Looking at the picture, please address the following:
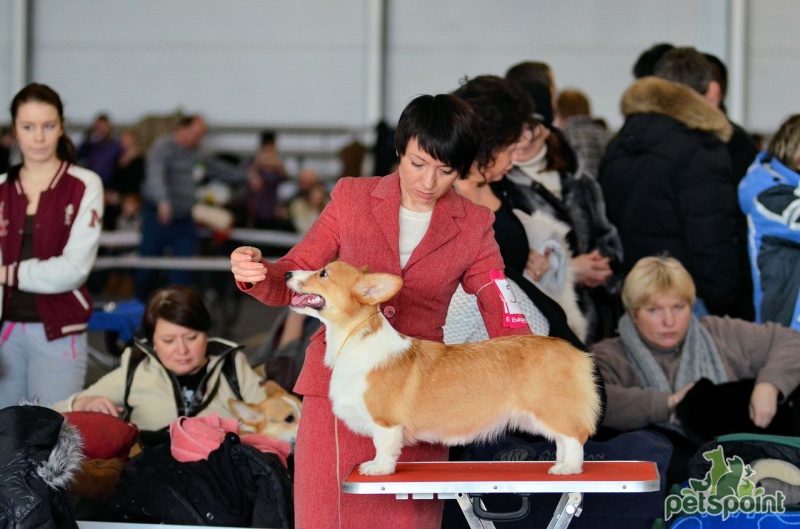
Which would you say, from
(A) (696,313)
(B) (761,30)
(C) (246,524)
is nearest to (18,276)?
(C) (246,524)

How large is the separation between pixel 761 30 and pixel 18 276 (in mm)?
8917

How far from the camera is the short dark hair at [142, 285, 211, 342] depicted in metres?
3.90

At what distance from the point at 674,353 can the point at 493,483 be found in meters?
1.85

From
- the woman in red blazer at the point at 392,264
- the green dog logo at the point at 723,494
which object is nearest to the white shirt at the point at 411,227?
the woman in red blazer at the point at 392,264

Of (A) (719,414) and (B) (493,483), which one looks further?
(A) (719,414)

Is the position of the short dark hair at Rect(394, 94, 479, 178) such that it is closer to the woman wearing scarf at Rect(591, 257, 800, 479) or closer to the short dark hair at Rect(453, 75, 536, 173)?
the short dark hair at Rect(453, 75, 536, 173)

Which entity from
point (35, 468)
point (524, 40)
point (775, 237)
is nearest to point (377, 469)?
point (35, 468)

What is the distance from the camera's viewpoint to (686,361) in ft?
12.5

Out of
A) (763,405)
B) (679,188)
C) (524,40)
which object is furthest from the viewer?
(524,40)

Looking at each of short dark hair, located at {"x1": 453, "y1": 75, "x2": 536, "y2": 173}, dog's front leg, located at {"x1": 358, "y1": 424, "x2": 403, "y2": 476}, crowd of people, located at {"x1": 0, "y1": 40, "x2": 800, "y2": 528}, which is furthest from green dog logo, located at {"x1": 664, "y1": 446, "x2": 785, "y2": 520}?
dog's front leg, located at {"x1": 358, "y1": 424, "x2": 403, "y2": 476}

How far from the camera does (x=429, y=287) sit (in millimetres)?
2500

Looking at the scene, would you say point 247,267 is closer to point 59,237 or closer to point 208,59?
A: point 59,237

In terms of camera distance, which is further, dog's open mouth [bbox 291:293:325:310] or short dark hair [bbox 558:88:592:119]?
short dark hair [bbox 558:88:592:119]

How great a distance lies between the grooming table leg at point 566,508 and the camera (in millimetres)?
2328
